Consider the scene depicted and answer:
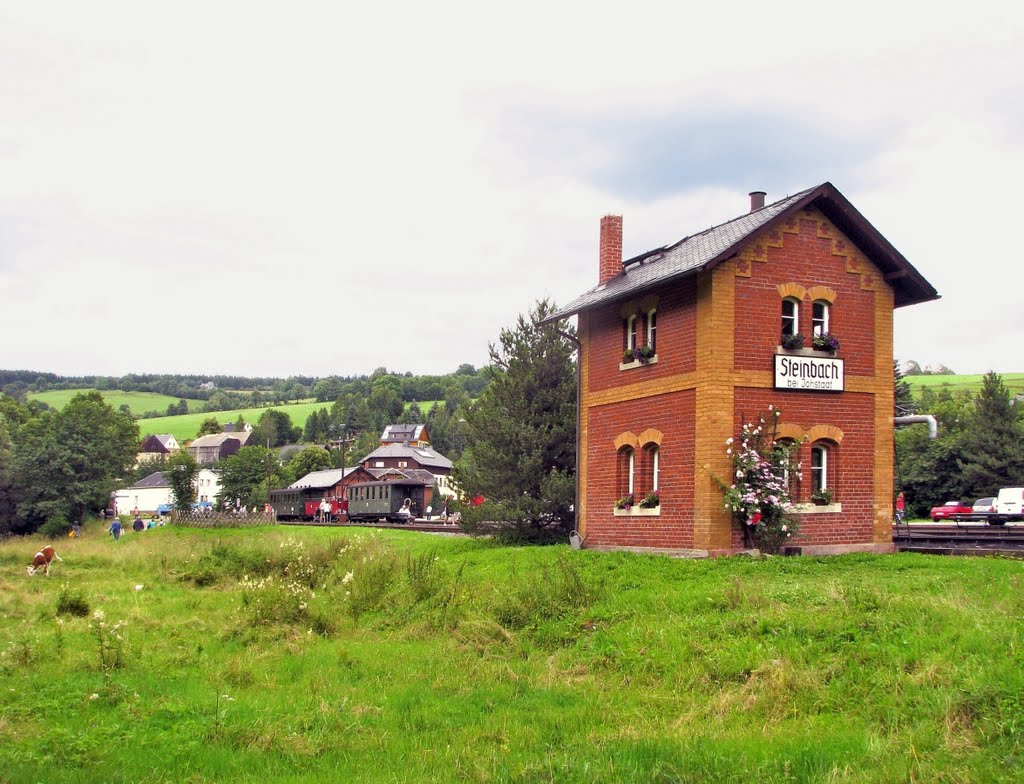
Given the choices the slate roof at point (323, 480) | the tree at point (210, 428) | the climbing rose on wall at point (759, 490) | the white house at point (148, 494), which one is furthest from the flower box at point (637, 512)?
the tree at point (210, 428)

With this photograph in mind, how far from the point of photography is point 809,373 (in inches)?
755

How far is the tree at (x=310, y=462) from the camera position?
10288 cm

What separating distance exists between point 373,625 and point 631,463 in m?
8.14

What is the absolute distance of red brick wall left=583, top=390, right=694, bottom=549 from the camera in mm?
19109

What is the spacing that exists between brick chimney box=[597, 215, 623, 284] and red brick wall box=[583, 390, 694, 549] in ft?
12.8

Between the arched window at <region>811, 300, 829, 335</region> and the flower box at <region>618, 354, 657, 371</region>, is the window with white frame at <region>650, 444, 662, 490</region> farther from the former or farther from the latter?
the arched window at <region>811, 300, 829, 335</region>

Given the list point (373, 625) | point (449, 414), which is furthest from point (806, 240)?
point (449, 414)

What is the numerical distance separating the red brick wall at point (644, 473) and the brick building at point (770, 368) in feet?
0.13

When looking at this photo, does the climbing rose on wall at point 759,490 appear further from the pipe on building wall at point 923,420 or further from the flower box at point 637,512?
the pipe on building wall at point 923,420

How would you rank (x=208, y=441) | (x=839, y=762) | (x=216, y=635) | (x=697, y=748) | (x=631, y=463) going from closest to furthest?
(x=839, y=762) → (x=697, y=748) → (x=216, y=635) → (x=631, y=463) → (x=208, y=441)

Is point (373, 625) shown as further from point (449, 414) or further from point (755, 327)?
point (449, 414)

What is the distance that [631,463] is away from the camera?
21.5 meters

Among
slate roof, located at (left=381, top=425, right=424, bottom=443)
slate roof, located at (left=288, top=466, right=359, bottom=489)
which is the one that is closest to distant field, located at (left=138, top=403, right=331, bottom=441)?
slate roof, located at (left=381, top=425, right=424, bottom=443)

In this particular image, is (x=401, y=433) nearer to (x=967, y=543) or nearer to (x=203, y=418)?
(x=203, y=418)
